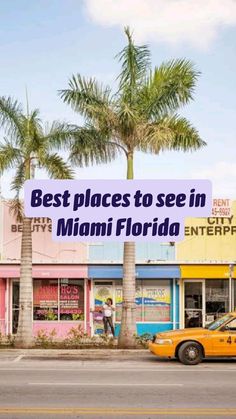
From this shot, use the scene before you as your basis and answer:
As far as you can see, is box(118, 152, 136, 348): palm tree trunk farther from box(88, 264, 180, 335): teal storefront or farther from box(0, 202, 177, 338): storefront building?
box(0, 202, 177, 338): storefront building

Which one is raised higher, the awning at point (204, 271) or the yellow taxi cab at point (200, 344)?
the awning at point (204, 271)

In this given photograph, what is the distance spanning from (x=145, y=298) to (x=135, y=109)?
349 inches

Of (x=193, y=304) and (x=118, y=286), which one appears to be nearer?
(x=193, y=304)

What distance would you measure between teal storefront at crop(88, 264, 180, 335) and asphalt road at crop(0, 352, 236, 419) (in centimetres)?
845

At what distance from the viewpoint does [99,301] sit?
28609 mm

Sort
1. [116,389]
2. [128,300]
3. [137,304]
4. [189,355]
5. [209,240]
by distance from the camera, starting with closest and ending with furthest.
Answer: [116,389] → [189,355] → [128,300] → [209,240] → [137,304]

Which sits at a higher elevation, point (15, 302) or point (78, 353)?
point (15, 302)

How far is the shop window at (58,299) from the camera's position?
93.5 ft

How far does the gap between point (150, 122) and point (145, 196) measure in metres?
4.09

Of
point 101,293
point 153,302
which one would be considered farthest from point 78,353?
point 153,302

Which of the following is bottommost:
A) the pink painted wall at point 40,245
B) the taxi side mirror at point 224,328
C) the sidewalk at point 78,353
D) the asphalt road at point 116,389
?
the sidewalk at point 78,353

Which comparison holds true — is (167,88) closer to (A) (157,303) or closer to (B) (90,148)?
(B) (90,148)

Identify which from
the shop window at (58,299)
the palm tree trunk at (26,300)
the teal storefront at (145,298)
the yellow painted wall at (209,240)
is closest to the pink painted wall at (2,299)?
the shop window at (58,299)

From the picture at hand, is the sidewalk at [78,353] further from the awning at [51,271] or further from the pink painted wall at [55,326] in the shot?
the pink painted wall at [55,326]
